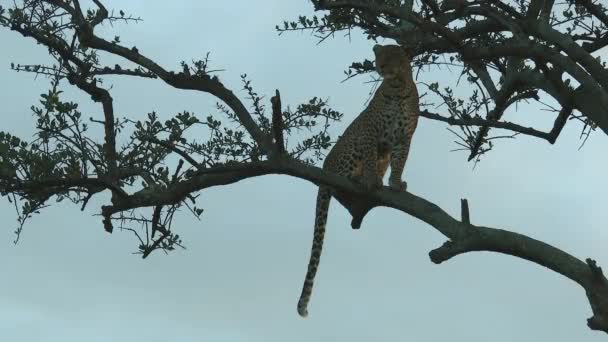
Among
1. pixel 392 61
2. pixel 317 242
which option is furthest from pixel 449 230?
pixel 392 61

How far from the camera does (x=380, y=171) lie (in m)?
11.5

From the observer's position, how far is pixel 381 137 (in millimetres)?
11250

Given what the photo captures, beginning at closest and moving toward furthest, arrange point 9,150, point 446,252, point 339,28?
point 446,252 → point 9,150 → point 339,28

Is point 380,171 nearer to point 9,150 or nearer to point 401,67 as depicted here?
point 401,67

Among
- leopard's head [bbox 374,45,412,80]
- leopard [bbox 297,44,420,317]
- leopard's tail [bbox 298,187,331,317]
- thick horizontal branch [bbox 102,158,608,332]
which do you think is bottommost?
thick horizontal branch [bbox 102,158,608,332]

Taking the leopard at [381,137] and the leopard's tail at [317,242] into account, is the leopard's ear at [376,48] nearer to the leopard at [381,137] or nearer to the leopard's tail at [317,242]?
the leopard at [381,137]

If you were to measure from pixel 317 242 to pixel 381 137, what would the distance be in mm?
1365

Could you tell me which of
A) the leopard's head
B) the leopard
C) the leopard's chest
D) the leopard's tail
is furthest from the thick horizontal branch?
the leopard's head

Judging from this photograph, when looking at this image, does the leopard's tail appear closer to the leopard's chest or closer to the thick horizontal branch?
the leopard's chest

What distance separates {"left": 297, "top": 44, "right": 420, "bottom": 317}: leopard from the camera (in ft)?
36.8

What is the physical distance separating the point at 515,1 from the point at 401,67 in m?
1.39

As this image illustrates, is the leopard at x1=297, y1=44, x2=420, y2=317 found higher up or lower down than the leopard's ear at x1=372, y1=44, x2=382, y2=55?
lower down

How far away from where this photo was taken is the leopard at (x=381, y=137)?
442 inches

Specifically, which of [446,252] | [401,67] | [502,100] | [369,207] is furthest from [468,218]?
[401,67]
